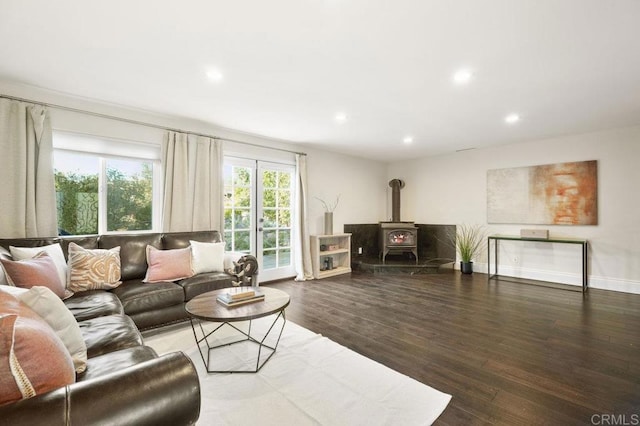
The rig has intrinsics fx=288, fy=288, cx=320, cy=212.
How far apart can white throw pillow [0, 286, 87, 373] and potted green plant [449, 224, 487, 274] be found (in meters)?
5.75

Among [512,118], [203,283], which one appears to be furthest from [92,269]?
[512,118]

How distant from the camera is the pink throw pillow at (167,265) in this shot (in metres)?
3.00

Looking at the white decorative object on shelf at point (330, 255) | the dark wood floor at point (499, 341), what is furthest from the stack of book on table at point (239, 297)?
the white decorative object on shelf at point (330, 255)

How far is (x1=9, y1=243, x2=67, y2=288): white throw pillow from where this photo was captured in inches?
94.0

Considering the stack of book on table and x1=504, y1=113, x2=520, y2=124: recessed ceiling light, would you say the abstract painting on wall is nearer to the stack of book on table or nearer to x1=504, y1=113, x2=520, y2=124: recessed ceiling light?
x1=504, y1=113, x2=520, y2=124: recessed ceiling light

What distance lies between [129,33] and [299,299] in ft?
10.8

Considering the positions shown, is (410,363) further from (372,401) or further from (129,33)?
(129,33)

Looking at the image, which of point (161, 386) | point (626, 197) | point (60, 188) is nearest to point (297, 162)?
point (60, 188)

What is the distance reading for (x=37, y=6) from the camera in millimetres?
1789

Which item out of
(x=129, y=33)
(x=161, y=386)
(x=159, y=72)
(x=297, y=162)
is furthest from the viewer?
(x=297, y=162)

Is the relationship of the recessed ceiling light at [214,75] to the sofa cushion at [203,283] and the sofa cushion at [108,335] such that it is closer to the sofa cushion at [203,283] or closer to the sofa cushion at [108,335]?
the sofa cushion at [203,283]

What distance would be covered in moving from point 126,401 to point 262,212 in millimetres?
3993

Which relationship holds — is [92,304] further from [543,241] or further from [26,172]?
[543,241]

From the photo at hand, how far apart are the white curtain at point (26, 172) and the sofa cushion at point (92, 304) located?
3.28 ft
